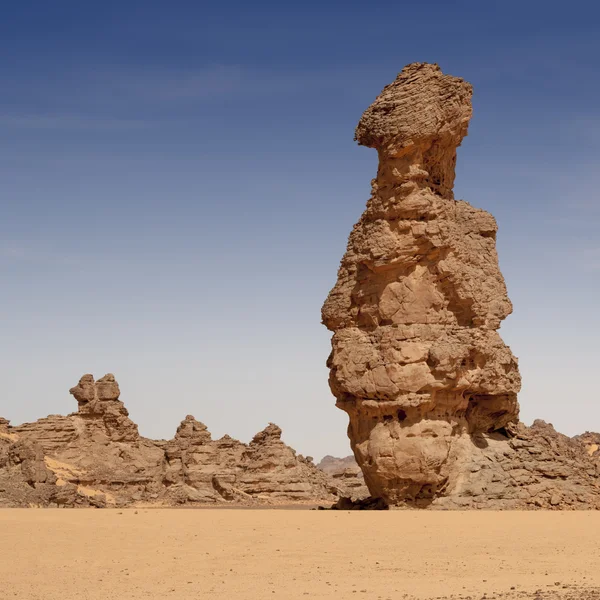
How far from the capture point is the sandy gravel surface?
48.0 ft

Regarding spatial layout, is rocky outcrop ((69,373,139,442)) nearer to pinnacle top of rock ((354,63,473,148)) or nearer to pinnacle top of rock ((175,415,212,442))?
pinnacle top of rock ((175,415,212,442))

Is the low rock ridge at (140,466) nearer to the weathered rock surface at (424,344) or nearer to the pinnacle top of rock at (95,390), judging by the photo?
the pinnacle top of rock at (95,390)

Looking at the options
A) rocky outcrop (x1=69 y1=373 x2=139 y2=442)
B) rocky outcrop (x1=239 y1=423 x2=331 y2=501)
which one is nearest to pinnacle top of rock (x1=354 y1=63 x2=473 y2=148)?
rocky outcrop (x1=239 y1=423 x2=331 y2=501)

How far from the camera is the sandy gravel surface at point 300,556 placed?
14.6 meters

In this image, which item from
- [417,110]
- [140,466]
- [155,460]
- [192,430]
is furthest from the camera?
[192,430]

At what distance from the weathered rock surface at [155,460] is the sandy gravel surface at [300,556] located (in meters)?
20.6

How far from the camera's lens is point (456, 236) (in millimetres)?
28453

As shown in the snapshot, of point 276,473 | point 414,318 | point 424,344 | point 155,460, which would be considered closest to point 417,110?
point 414,318

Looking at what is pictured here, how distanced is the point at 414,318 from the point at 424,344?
0.79m

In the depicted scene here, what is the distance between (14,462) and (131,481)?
909cm

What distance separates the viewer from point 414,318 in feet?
90.8

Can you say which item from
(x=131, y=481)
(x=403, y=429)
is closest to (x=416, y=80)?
(x=403, y=429)

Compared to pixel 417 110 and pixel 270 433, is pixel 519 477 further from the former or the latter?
pixel 270 433

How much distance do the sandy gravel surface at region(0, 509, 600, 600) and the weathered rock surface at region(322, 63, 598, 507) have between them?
3.10 metres
